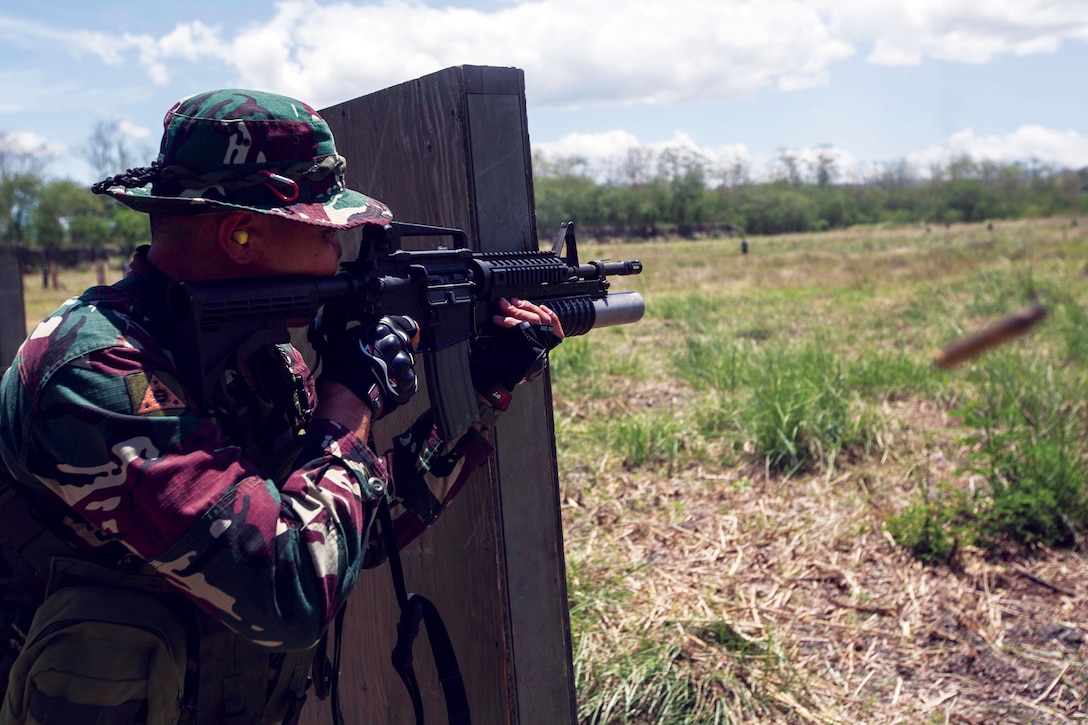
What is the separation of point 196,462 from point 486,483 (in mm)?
917

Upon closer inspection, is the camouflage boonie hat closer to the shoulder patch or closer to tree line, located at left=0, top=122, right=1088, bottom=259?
the shoulder patch

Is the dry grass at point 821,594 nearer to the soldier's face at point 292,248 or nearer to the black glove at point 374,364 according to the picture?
the black glove at point 374,364

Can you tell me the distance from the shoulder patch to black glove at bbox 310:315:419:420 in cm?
31

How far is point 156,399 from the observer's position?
1346 mm

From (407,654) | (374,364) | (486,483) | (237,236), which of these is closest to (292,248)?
(237,236)

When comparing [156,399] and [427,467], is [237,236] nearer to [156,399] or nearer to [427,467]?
[156,399]

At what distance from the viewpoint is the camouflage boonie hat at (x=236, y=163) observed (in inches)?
59.3

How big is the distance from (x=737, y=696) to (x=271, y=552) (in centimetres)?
214

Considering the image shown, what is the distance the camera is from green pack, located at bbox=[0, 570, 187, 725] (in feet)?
4.69

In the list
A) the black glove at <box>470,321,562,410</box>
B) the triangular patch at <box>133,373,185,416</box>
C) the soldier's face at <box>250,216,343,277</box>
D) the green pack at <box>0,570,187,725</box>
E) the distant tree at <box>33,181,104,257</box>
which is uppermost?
the distant tree at <box>33,181,104,257</box>

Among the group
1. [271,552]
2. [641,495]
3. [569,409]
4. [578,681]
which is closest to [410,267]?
[271,552]

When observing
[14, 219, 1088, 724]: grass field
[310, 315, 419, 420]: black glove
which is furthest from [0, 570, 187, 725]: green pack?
[14, 219, 1088, 724]: grass field

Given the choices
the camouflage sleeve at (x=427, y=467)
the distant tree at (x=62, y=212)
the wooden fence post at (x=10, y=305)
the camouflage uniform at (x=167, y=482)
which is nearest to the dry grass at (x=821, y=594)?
the camouflage sleeve at (x=427, y=467)

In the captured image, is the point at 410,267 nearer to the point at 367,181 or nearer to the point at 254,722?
the point at 367,181
